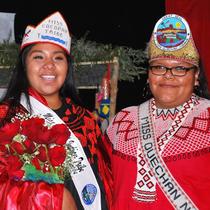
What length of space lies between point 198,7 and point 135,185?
6.23ft

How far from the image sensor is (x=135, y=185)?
7.87 feet

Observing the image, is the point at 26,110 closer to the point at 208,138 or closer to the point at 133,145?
the point at 133,145

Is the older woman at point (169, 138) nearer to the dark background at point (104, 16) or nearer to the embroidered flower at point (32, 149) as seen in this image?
the embroidered flower at point (32, 149)

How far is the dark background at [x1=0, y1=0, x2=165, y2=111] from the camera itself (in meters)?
4.68

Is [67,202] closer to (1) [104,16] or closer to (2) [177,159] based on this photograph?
(2) [177,159]

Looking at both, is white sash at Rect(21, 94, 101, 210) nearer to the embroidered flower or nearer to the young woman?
the young woman

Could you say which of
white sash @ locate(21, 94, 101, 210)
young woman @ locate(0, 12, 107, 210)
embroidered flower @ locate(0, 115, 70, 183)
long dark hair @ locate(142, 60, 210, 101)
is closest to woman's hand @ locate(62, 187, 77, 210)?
young woman @ locate(0, 12, 107, 210)

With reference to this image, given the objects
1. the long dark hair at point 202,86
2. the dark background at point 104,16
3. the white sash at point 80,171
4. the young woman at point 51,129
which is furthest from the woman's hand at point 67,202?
the dark background at point 104,16

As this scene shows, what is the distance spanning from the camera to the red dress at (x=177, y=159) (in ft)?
7.61

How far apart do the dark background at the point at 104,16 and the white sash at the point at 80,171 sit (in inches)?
87.5

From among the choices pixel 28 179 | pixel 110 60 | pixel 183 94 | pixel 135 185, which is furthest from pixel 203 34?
pixel 28 179

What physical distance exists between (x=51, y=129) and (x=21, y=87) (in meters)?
0.64

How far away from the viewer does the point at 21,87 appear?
2.58 m

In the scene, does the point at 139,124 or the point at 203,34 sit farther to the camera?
the point at 203,34
